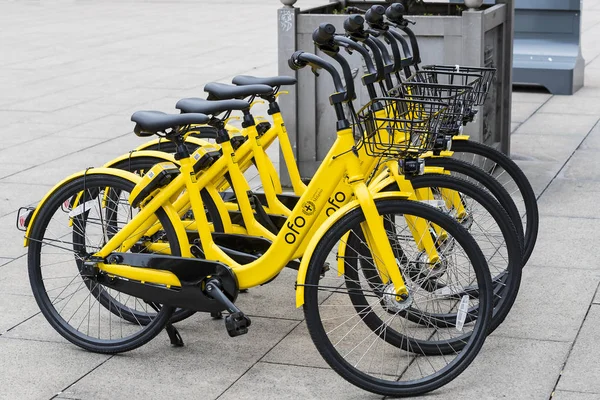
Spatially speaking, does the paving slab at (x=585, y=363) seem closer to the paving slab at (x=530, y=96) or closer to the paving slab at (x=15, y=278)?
the paving slab at (x=15, y=278)

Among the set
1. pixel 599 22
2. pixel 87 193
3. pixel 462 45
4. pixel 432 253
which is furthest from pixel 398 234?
pixel 599 22

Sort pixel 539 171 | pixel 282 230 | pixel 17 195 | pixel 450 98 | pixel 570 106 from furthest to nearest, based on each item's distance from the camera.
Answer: pixel 570 106 < pixel 539 171 < pixel 17 195 < pixel 282 230 < pixel 450 98

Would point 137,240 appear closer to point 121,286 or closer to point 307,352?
point 121,286

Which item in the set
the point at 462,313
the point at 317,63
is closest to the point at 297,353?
the point at 462,313

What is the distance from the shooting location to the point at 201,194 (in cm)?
509

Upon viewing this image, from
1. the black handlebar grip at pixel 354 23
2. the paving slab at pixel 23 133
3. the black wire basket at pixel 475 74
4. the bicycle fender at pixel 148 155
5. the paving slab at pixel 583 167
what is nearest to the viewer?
the black handlebar grip at pixel 354 23

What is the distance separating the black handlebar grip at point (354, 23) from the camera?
4.61m

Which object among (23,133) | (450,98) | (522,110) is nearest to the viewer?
(450,98)

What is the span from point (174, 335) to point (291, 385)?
28.0 inches

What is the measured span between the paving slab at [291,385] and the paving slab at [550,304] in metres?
0.92

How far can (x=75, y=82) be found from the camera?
12.6m

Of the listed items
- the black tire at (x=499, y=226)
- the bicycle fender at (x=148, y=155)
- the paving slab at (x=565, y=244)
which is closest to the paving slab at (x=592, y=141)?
the paving slab at (x=565, y=244)

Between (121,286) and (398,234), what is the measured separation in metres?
1.28

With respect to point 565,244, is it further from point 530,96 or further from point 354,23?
point 530,96
